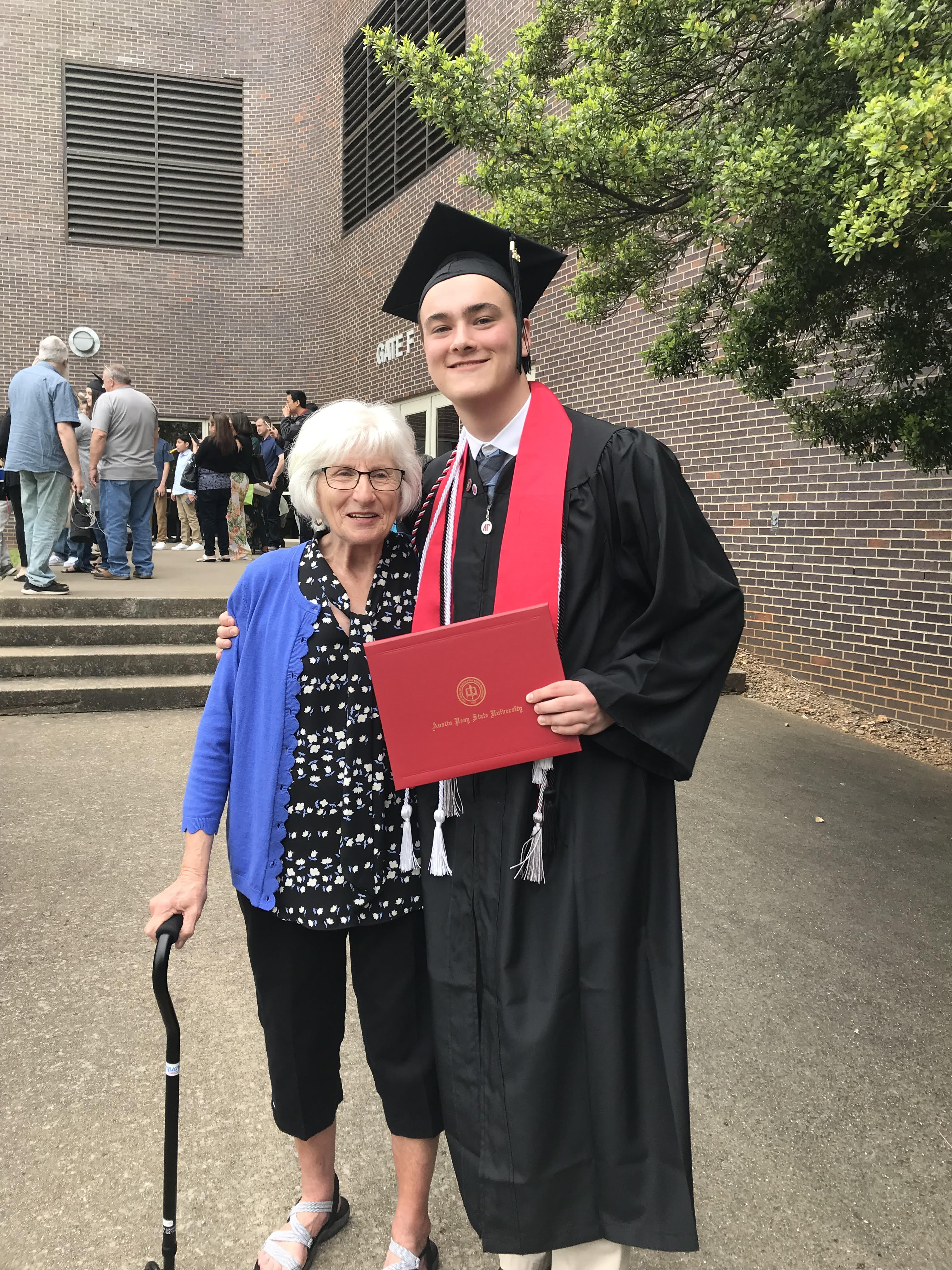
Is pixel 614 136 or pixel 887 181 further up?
pixel 614 136

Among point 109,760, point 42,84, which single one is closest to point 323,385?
point 42,84

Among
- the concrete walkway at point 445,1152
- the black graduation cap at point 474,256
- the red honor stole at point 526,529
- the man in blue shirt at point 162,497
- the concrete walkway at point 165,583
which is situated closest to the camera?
the red honor stole at point 526,529

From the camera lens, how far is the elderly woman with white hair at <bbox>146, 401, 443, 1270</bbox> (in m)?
1.86

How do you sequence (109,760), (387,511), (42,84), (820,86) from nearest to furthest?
(387,511) → (820,86) → (109,760) → (42,84)

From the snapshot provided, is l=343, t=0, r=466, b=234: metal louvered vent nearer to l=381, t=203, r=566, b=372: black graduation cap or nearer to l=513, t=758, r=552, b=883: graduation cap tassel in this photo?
l=381, t=203, r=566, b=372: black graduation cap

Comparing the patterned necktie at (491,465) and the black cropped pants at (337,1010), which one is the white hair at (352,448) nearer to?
the patterned necktie at (491,465)

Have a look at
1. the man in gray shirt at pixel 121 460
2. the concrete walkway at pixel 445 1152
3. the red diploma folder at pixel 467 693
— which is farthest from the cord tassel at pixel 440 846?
the man in gray shirt at pixel 121 460

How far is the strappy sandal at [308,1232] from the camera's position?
1994 mm

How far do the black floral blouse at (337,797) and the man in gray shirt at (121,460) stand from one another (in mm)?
6780

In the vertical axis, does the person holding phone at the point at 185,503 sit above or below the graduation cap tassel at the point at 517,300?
below

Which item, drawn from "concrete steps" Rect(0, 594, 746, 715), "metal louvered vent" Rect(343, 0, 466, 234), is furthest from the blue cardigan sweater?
"metal louvered vent" Rect(343, 0, 466, 234)

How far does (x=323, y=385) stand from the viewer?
16219mm

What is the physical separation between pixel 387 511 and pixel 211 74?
17.4 meters

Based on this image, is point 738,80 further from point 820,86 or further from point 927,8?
point 927,8
